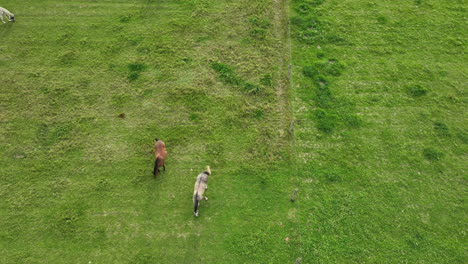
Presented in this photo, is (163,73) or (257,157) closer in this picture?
(257,157)

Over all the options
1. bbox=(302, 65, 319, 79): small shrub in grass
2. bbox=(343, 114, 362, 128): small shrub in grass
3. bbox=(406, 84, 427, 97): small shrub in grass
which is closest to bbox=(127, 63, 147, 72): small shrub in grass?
bbox=(302, 65, 319, 79): small shrub in grass

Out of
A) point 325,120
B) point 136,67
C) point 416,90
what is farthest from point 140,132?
point 416,90

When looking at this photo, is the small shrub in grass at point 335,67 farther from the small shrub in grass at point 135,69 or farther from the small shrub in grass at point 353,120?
the small shrub in grass at point 135,69

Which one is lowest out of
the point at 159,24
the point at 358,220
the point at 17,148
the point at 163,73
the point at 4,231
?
the point at 358,220

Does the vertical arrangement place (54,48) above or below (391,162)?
above

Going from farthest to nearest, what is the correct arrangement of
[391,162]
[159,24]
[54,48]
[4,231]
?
[159,24] < [54,48] < [391,162] < [4,231]

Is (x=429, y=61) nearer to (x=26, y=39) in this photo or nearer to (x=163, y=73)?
(x=163, y=73)

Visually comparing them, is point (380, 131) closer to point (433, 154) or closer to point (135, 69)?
point (433, 154)

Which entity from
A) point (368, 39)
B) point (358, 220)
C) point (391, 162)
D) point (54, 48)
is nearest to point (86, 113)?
point (54, 48)

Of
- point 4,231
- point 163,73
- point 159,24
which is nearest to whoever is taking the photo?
point 4,231
